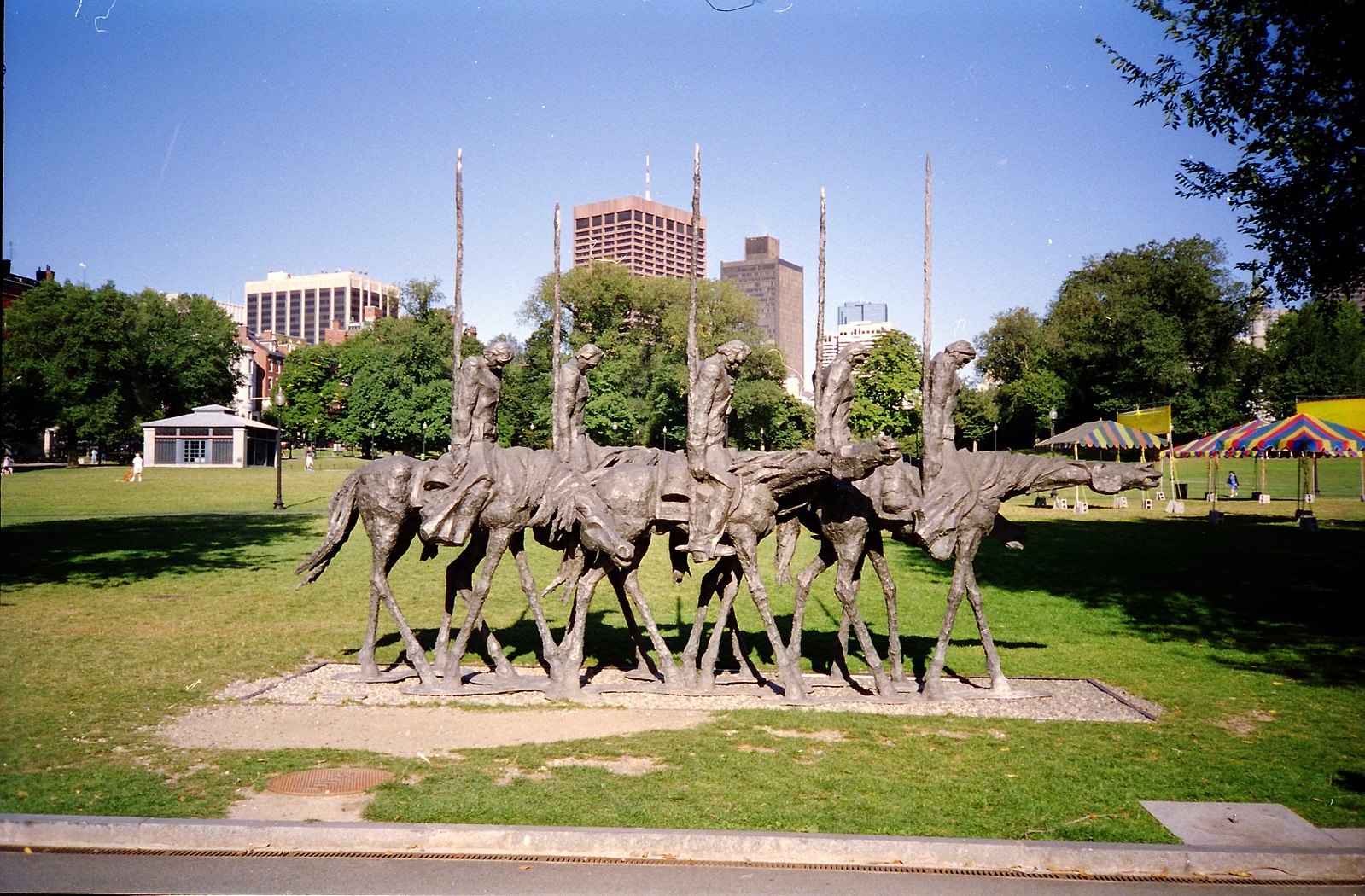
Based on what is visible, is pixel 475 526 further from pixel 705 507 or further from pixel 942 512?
pixel 942 512

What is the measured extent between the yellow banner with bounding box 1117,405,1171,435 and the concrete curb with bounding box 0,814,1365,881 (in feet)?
111

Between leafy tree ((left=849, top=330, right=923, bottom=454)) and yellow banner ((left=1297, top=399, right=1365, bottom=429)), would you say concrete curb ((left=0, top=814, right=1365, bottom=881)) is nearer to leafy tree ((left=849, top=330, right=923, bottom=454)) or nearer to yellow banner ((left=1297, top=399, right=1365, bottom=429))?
yellow banner ((left=1297, top=399, right=1365, bottom=429))

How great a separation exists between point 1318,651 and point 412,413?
Answer: 54775mm

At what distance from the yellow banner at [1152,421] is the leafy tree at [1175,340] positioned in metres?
21.2

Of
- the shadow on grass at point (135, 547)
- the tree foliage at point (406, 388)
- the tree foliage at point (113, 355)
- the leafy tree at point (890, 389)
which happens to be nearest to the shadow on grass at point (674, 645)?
the shadow on grass at point (135, 547)

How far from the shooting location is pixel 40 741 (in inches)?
349

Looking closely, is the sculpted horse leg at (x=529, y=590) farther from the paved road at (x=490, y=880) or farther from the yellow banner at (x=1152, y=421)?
the yellow banner at (x=1152, y=421)

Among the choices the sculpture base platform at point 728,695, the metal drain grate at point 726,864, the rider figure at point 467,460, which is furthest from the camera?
the rider figure at point 467,460

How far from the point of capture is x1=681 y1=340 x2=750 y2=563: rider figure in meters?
10.5

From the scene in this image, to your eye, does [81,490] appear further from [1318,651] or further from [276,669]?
[1318,651]

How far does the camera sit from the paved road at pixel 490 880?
590cm

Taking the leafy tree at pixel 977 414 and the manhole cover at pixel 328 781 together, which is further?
the leafy tree at pixel 977 414

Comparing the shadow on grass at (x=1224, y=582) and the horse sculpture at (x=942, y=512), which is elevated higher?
the horse sculpture at (x=942, y=512)

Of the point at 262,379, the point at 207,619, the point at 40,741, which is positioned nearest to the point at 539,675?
the point at 40,741
